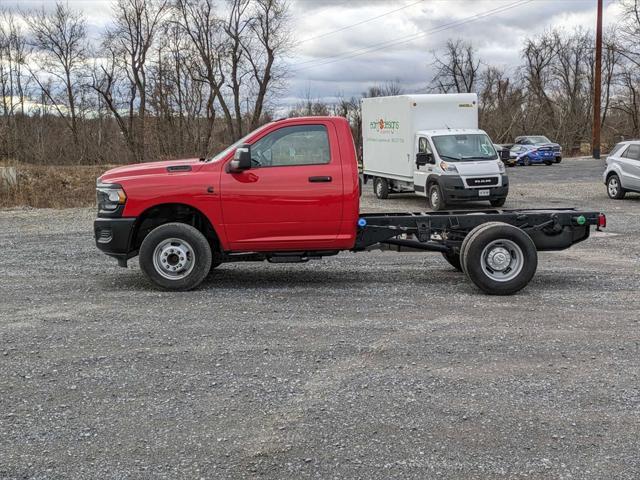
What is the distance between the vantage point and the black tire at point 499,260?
805cm

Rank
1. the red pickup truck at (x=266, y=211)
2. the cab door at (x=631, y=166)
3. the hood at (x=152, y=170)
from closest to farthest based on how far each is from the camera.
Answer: the red pickup truck at (x=266, y=211)
the hood at (x=152, y=170)
the cab door at (x=631, y=166)

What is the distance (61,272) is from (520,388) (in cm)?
696

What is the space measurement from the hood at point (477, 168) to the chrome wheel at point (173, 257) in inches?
420

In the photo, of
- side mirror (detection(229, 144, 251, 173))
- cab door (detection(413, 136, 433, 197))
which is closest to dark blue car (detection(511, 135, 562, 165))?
cab door (detection(413, 136, 433, 197))

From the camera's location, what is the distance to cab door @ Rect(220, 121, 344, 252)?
319 inches

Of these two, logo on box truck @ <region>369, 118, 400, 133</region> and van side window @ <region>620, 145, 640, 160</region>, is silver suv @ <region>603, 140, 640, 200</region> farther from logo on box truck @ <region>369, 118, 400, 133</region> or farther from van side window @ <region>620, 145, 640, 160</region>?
logo on box truck @ <region>369, 118, 400, 133</region>

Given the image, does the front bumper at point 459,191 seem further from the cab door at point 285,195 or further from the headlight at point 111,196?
the headlight at point 111,196

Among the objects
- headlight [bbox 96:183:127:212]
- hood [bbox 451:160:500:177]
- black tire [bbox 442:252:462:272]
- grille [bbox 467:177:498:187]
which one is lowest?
black tire [bbox 442:252:462:272]

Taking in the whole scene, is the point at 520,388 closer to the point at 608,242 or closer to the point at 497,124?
the point at 608,242

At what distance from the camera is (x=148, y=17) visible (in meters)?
52.6

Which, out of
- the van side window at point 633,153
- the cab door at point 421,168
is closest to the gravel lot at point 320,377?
the cab door at point 421,168

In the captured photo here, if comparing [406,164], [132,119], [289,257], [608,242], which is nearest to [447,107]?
[406,164]

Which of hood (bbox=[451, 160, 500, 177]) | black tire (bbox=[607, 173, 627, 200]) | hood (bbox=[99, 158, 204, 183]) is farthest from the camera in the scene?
black tire (bbox=[607, 173, 627, 200])

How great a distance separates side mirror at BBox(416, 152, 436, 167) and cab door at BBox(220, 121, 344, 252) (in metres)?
10.2
